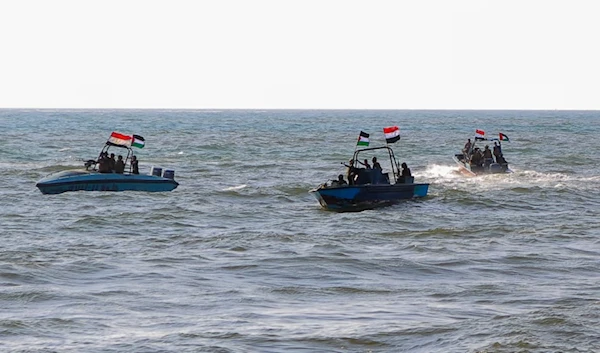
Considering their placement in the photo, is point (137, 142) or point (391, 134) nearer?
point (391, 134)

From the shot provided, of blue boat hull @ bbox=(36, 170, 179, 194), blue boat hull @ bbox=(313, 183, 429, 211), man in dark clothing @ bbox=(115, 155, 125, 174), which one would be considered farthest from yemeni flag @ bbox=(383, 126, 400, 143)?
man in dark clothing @ bbox=(115, 155, 125, 174)

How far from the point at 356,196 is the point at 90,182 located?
38.5 ft

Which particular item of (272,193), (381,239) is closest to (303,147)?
(272,193)

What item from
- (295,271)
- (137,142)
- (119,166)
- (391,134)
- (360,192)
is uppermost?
(391,134)

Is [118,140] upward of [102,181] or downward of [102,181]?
upward

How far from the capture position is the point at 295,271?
23.0 metres

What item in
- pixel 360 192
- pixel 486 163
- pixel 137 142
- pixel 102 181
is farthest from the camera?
pixel 486 163

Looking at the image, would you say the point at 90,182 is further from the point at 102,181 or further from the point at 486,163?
the point at 486,163

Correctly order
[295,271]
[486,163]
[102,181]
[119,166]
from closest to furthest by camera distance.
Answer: [295,271], [102,181], [119,166], [486,163]

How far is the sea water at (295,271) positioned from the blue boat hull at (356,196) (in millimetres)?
488

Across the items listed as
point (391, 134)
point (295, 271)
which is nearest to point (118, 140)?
point (391, 134)

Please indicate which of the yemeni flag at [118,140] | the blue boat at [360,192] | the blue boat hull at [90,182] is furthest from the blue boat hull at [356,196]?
the blue boat hull at [90,182]

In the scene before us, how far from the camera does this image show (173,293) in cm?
2005

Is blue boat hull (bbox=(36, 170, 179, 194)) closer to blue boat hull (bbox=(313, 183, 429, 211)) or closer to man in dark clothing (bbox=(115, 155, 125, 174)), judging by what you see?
man in dark clothing (bbox=(115, 155, 125, 174))
